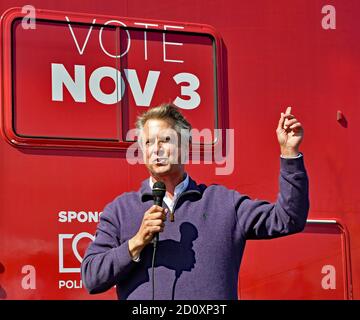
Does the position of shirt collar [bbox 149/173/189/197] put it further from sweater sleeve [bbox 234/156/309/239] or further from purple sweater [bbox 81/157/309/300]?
sweater sleeve [bbox 234/156/309/239]

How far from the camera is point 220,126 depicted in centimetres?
412

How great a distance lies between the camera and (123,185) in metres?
3.89

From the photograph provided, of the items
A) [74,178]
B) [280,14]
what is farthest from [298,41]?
[74,178]

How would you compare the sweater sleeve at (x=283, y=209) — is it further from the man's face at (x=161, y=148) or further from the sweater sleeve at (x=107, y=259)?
the sweater sleeve at (x=107, y=259)

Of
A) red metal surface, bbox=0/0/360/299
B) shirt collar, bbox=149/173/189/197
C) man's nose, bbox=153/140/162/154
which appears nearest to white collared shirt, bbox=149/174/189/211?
shirt collar, bbox=149/173/189/197

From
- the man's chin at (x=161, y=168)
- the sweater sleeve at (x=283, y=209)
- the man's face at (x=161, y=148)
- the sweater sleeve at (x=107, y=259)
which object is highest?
the man's face at (x=161, y=148)

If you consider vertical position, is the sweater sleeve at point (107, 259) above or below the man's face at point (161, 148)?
below

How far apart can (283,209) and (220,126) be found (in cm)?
168

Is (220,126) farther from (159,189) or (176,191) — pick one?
(159,189)

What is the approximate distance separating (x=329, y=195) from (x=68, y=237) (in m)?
1.43

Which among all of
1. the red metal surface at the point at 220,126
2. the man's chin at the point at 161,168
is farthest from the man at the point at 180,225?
the red metal surface at the point at 220,126

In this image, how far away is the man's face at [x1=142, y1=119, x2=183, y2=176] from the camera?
2545 millimetres

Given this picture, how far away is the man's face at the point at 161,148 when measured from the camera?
254cm

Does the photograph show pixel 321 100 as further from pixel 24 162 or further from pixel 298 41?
pixel 24 162
